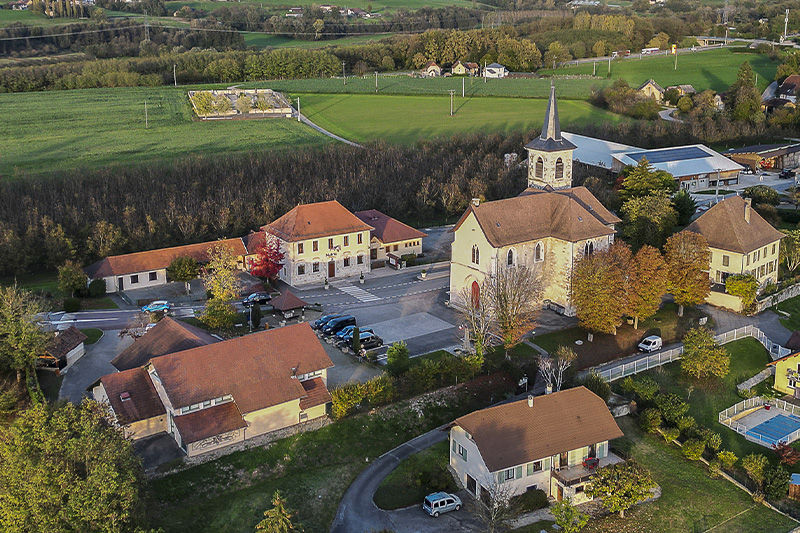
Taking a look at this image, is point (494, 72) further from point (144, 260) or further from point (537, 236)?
point (144, 260)

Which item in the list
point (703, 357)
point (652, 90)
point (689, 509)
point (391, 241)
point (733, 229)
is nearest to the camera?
point (689, 509)

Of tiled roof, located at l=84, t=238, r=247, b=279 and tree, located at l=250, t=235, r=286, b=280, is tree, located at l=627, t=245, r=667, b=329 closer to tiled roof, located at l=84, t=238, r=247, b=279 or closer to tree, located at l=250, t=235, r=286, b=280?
tree, located at l=250, t=235, r=286, b=280

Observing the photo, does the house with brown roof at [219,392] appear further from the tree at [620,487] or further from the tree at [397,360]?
the tree at [620,487]

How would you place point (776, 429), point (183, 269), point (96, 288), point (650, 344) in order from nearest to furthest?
point (776, 429)
point (650, 344)
point (96, 288)
point (183, 269)

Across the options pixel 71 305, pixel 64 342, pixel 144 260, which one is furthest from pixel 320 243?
pixel 64 342

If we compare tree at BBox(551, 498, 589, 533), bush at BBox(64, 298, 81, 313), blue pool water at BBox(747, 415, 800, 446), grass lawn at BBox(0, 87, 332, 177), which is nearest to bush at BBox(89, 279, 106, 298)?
bush at BBox(64, 298, 81, 313)

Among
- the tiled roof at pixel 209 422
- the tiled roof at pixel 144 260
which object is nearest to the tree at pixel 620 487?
the tiled roof at pixel 209 422

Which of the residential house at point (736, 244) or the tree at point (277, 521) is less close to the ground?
the residential house at point (736, 244)
